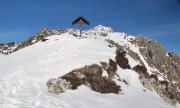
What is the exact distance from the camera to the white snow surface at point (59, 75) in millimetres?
22000

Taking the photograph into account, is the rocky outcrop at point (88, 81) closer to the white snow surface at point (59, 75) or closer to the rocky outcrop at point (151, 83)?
the white snow surface at point (59, 75)

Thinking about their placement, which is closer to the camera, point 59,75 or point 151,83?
point 59,75

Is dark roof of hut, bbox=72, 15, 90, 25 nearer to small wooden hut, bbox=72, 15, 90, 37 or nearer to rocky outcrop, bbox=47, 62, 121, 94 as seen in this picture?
small wooden hut, bbox=72, 15, 90, 37

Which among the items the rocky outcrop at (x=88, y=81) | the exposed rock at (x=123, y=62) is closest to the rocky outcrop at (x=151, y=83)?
the exposed rock at (x=123, y=62)

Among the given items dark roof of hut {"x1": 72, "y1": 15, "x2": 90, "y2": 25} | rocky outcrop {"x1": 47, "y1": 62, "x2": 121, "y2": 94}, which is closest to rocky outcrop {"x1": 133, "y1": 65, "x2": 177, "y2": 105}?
rocky outcrop {"x1": 47, "y1": 62, "x2": 121, "y2": 94}

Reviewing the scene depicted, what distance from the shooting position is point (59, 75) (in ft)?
96.3

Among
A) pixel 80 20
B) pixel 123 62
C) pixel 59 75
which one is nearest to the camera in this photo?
pixel 59 75

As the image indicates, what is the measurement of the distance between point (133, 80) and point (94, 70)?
311 inches

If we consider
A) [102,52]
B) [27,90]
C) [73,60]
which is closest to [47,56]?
[73,60]

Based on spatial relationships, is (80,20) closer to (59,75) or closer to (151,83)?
(151,83)

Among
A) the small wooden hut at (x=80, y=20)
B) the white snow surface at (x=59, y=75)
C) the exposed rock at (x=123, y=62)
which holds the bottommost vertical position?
the white snow surface at (x=59, y=75)

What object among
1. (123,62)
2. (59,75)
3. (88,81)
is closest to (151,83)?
(123,62)

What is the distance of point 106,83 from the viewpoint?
3209 cm

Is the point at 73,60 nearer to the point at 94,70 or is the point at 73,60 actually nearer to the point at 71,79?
the point at 94,70
